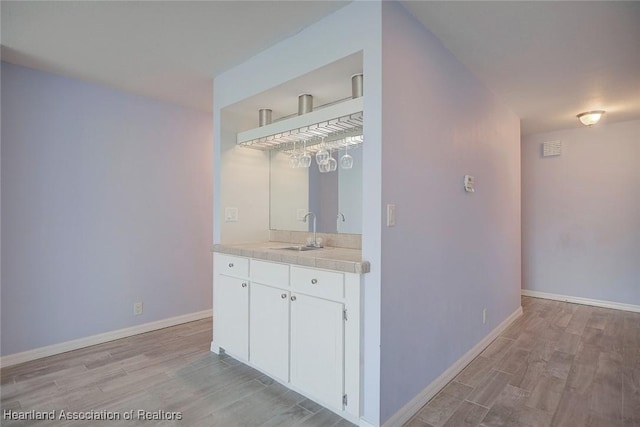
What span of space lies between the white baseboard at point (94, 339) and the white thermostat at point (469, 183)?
10.4ft

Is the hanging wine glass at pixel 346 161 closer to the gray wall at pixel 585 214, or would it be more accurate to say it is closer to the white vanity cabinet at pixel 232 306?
the white vanity cabinet at pixel 232 306

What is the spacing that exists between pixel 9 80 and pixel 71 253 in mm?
1494

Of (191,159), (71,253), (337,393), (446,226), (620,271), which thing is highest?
(191,159)

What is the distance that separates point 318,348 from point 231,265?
1.07 meters

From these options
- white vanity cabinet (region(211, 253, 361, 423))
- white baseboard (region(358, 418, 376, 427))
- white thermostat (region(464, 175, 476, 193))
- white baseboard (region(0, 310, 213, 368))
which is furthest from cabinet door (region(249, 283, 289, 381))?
white thermostat (region(464, 175, 476, 193))

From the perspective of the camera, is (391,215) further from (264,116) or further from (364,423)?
(264,116)

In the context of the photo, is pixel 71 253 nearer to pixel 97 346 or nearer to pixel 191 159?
pixel 97 346

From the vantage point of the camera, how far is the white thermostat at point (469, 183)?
8.74 feet

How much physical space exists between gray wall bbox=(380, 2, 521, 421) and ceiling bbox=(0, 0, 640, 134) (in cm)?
25

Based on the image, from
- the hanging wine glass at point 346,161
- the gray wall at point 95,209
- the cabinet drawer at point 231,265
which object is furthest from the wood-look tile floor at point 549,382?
the gray wall at point 95,209

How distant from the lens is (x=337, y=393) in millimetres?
1905

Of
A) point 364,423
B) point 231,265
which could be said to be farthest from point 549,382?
point 231,265

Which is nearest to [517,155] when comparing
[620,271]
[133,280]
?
[620,271]

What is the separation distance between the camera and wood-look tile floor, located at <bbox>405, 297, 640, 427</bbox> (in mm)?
1972
